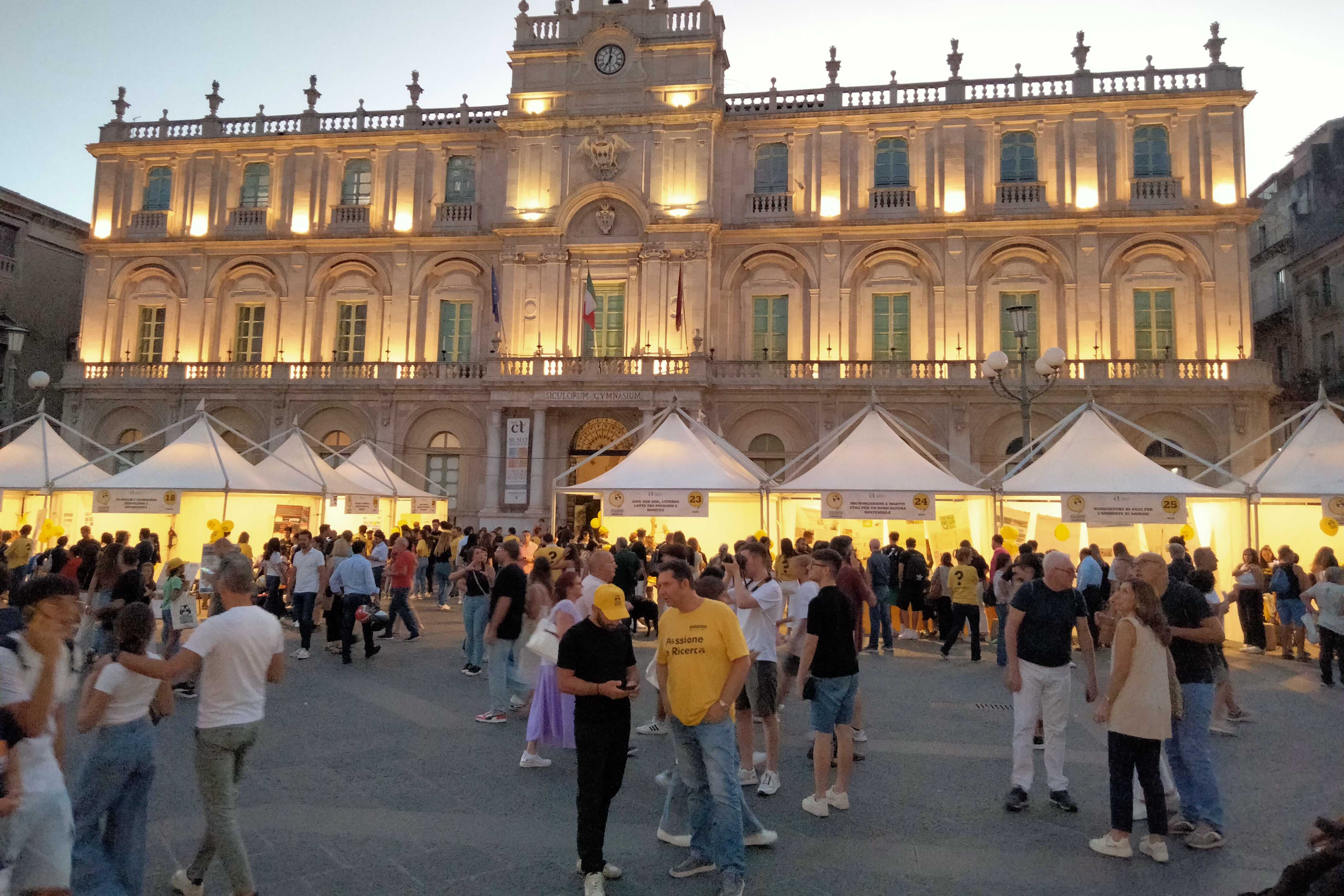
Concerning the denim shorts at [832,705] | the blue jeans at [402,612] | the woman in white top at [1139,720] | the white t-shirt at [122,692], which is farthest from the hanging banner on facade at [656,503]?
the white t-shirt at [122,692]

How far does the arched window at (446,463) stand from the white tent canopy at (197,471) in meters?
9.40

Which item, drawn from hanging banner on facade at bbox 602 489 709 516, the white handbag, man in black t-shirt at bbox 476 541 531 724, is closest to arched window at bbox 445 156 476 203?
hanging banner on facade at bbox 602 489 709 516

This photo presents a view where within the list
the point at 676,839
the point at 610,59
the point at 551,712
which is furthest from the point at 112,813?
the point at 610,59

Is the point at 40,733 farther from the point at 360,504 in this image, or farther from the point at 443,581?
the point at 360,504

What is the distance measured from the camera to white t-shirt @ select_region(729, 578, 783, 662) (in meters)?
7.07

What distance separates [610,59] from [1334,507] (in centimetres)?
2328

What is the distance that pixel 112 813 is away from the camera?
4363mm

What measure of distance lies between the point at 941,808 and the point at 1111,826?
3.69 ft

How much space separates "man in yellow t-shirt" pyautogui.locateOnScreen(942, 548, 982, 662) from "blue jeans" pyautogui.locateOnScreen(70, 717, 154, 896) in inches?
431

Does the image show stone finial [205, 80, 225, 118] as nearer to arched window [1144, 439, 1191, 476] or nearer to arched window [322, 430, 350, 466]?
arched window [322, 430, 350, 466]

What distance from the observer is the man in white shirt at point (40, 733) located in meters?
3.57

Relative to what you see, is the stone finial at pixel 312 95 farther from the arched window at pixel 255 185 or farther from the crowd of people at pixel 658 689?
the crowd of people at pixel 658 689

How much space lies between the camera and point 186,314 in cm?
3097

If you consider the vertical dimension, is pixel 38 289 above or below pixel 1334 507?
above
